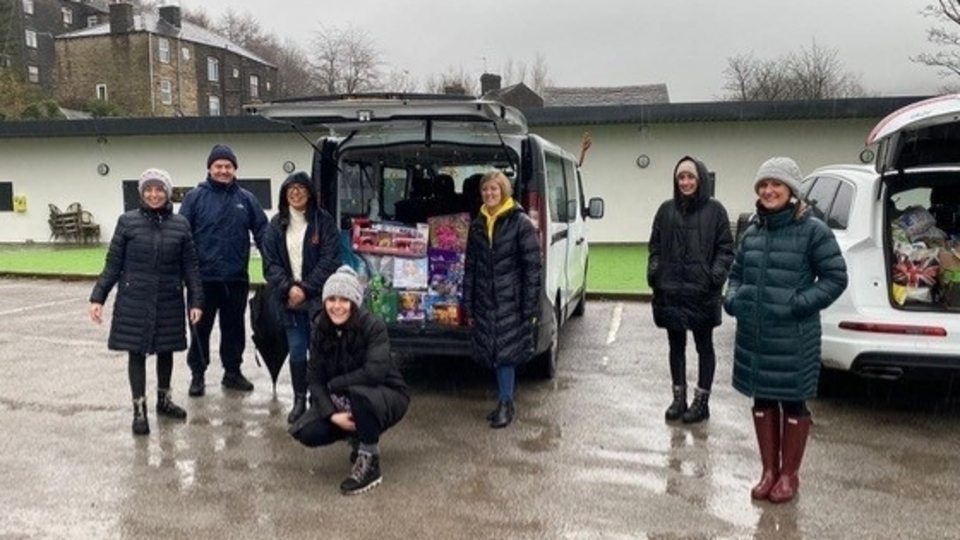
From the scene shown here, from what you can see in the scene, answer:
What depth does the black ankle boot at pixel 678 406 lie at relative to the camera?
214 inches

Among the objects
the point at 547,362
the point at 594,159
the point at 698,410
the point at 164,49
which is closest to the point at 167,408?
the point at 547,362

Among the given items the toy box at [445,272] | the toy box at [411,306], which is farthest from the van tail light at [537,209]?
the toy box at [411,306]

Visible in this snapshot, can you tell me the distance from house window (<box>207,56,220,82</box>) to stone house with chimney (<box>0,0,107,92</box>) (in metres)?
10.5

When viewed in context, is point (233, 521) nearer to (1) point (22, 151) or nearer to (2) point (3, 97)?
(1) point (22, 151)

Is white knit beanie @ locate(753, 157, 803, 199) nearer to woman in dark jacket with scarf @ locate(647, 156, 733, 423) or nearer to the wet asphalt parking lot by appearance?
woman in dark jacket with scarf @ locate(647, 156, 733, 423)

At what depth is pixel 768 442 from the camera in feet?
13.5

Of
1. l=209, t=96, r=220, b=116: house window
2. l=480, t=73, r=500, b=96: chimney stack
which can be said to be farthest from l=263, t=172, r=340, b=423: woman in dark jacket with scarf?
l=209, t=96, r=220, b=116: house window

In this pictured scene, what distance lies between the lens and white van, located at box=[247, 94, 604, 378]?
5.01m

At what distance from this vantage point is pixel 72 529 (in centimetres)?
373

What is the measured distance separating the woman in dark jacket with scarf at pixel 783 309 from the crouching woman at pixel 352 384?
6.16ft

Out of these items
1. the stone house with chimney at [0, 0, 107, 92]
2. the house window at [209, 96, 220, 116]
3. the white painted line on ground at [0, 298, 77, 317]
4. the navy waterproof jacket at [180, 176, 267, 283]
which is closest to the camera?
the navy waterproof jacket at [180, 176, 267, 283]

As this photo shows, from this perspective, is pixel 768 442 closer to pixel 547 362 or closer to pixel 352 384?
pixel 352 384

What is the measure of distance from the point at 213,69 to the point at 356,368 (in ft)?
180

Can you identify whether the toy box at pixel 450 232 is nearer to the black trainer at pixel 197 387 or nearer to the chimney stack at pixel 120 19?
the black trainer at pixel 197 387
